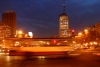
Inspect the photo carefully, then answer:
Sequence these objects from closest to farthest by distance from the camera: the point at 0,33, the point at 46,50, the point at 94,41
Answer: the point at 46,50 < the point at 94,41 < the point at 0,33

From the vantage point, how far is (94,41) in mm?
111188

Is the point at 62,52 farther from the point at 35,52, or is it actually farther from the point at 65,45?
the point at 35,52

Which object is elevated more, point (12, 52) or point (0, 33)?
point (0, 33)

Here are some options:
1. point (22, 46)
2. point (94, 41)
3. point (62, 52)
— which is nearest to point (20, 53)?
point (22, 46)

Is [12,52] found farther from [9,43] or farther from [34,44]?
[34,44]

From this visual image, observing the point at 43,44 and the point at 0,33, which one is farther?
the point at 0,33

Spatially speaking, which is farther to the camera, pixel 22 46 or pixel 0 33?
pixel 0 33

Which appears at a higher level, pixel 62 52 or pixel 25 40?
pixel 25 40

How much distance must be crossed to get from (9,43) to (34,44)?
4047mm

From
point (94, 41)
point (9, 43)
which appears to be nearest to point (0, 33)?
point (94, 41)

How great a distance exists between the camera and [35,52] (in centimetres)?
3284

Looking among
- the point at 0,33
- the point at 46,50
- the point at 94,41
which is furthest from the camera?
the point at 0,33

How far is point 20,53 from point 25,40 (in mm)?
2241

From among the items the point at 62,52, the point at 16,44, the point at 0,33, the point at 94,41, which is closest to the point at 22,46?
the point at 16,44
